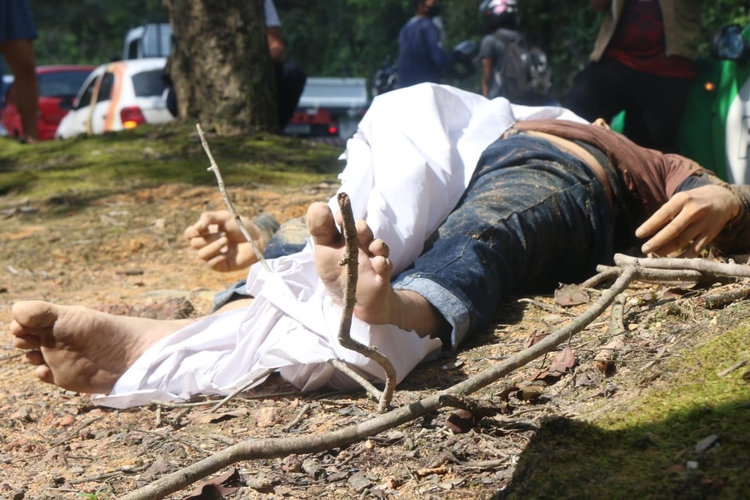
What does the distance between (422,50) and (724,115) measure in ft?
14.5

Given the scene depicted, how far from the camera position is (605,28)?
197 inches

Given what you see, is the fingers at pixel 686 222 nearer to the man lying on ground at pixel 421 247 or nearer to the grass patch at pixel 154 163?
the man lying on ground at pixel 421 247

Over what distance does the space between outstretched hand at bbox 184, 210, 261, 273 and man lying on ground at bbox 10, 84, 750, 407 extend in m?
0.32

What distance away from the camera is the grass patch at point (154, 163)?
19.5ft

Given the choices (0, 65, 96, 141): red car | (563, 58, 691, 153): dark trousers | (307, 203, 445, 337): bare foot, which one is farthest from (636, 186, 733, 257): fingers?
(0, 65, 96, 141): red car

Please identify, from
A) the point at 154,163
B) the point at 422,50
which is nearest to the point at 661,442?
the point at 154,163

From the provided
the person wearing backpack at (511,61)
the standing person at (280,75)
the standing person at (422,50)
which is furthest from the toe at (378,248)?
Answer: the standing person at (422,50)

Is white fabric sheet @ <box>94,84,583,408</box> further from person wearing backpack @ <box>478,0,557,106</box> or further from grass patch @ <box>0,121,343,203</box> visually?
person wearing backpack @ <box>478,0,557,106</box>

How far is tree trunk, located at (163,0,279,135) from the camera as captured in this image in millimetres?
6594

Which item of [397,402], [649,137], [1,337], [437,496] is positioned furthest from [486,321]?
[649,137]

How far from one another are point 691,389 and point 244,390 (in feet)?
3.73

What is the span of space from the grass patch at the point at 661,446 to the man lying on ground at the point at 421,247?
576 millimetres

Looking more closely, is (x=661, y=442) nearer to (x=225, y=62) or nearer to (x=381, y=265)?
(x=381, y=265)

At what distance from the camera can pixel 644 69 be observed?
4836 millimetres
